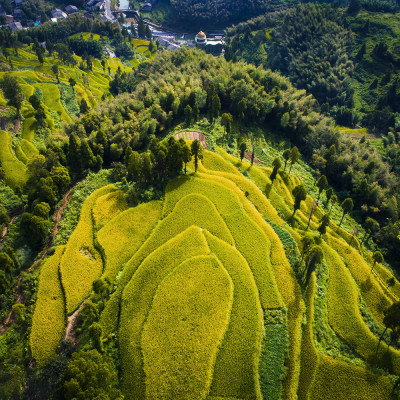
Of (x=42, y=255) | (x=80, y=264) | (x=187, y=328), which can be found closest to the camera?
(x=187, y=328)

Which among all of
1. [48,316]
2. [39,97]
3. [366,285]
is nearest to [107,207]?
[48,316]

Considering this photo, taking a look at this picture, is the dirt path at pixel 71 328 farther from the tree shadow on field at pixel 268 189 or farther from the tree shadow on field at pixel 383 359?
the tree shadow on field at pixel 268 189

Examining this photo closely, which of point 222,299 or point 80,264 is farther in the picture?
point 80,264

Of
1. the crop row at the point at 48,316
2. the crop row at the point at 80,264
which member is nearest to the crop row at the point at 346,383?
the crop row at the point at 48,316

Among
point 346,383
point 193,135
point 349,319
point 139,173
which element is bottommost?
point 346,383

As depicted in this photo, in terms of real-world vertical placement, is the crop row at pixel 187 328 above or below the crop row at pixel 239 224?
below

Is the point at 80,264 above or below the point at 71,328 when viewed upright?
above

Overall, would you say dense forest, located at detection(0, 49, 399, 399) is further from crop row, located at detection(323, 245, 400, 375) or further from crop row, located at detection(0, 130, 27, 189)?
crop row, located at detection(323, 245, 400, 375)

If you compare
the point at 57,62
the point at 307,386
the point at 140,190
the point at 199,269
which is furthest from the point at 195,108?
the point at 57,62

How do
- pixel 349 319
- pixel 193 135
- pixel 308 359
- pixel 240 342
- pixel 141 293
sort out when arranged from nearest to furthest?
pixel 308 359 → pixel 240 342 → pixel 349 319 → pixel 141 293 → pixel 193 135

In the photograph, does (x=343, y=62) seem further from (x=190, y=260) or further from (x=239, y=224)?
(x=190, y=260)
